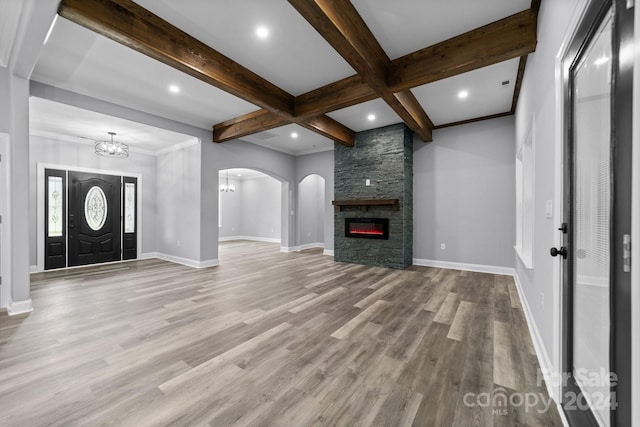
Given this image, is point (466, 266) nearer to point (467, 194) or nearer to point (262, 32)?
point (467, 194)

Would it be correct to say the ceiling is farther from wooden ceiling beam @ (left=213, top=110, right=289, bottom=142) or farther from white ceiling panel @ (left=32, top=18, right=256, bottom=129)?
wooden ceiling beam @ (left=213, top=110, right=289, bottom=142)

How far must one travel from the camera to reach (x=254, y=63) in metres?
3.24

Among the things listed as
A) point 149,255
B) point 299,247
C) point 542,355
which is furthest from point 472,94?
point 149,255

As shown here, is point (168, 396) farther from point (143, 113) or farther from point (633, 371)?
point (143, 113)

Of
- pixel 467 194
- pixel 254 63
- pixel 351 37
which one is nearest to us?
pixel 351 37

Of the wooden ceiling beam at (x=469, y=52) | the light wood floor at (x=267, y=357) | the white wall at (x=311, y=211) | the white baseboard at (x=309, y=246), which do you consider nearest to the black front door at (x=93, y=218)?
the light wood floor at (x=267, y=357)

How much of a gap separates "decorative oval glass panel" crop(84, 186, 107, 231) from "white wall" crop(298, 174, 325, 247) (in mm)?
5013

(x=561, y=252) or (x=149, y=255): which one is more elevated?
(x=561, y=252)

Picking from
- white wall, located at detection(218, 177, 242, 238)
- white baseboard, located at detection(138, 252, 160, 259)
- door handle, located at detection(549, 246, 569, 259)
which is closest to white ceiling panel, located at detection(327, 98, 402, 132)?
door handle, located at detection(549, 246, 569, 259)

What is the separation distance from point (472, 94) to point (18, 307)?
6605mm

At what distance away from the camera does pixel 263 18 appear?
2471mm

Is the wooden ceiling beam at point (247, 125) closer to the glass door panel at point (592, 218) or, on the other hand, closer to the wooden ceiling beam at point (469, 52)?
the wooden ceiling beam at point (469, 52)

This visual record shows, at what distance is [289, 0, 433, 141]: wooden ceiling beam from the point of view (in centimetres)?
212

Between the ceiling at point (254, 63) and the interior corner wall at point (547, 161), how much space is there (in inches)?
28.1
